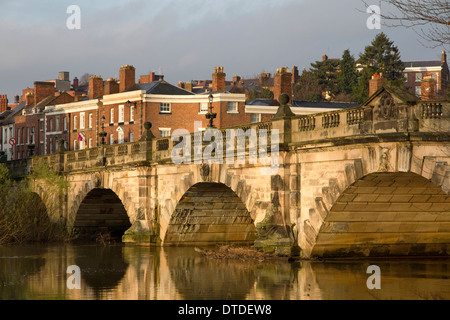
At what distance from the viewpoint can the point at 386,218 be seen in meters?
31.3

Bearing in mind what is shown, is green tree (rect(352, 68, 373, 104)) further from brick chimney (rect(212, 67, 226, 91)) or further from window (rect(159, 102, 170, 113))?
window (rect(159, 102, 170, 113))

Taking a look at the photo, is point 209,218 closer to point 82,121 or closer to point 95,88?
point 82,121

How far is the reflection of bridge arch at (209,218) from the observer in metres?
40.7

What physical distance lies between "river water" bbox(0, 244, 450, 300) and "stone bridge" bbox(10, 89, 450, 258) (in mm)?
1080

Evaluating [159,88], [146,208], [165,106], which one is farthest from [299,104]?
[146,208]

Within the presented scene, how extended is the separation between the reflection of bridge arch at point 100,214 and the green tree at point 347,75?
5851 cm

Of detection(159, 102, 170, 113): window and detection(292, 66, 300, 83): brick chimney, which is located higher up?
detection(292, 66, 300, 83): brick chimney

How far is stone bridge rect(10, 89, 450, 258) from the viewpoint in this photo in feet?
88.0

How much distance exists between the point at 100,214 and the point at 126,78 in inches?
1235

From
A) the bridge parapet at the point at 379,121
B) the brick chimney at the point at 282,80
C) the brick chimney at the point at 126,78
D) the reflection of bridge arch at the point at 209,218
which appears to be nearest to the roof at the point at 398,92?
the bridge parapet at the point at 379,121

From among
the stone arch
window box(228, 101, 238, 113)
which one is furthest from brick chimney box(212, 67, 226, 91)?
the stone arch
